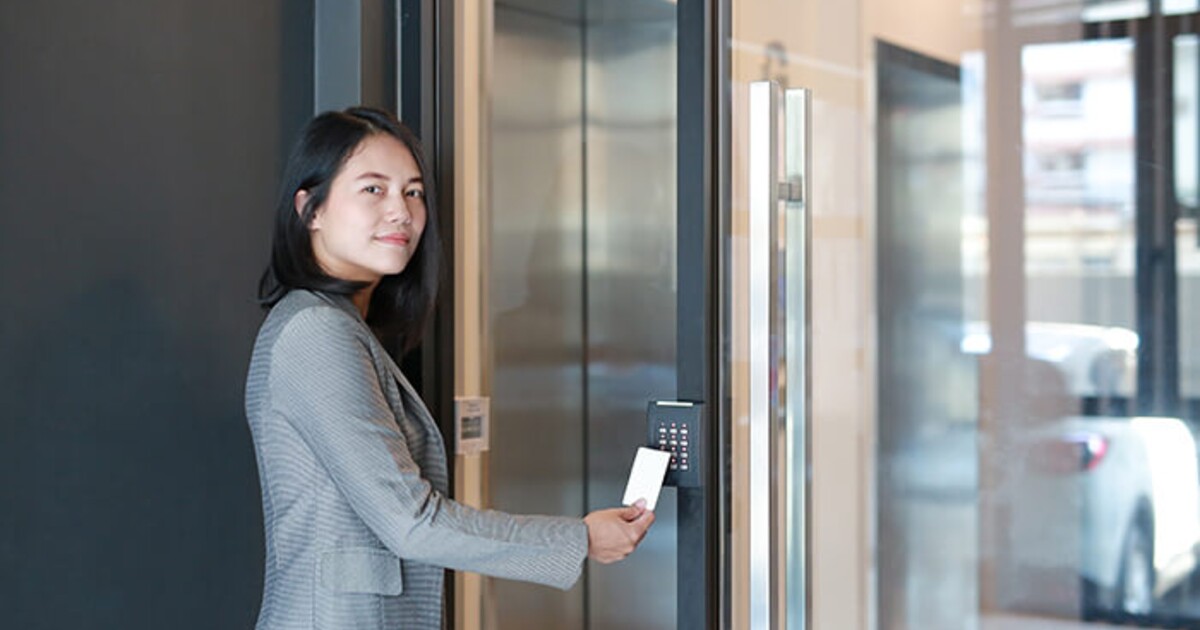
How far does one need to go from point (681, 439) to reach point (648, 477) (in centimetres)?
9

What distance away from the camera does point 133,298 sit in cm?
224

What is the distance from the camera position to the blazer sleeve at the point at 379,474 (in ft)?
6.11

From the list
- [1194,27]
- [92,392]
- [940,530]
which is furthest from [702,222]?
[92,392]

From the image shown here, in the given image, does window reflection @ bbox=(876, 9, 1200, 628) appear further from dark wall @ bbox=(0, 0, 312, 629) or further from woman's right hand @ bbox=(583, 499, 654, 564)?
dark wall @ bbox=(0, 0, 312, 629)

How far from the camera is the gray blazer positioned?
73.5 inches

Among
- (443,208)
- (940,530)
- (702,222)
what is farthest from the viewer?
(443,208)

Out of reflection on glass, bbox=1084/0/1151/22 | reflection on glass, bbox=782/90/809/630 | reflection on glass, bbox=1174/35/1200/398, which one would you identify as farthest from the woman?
reflection on glass, bbox=1084/0/1151/22

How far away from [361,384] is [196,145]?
2.13 feet

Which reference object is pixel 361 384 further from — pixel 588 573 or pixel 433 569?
pixel 588 573

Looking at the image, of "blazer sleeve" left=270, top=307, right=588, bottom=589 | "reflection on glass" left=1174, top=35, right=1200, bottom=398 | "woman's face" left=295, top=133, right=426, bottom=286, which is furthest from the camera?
"woman's face" left=295, top=133, right=426, bottom=286

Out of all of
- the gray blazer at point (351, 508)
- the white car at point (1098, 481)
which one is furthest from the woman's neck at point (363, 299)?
the white car at point (1098, 481)

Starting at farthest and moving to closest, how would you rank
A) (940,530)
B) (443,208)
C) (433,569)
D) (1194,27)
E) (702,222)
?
(443,208) → (702,222) → (433,569) → (940,530) → (1194,27)

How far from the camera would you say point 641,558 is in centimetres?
262

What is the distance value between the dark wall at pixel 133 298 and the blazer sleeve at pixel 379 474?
402 mm
